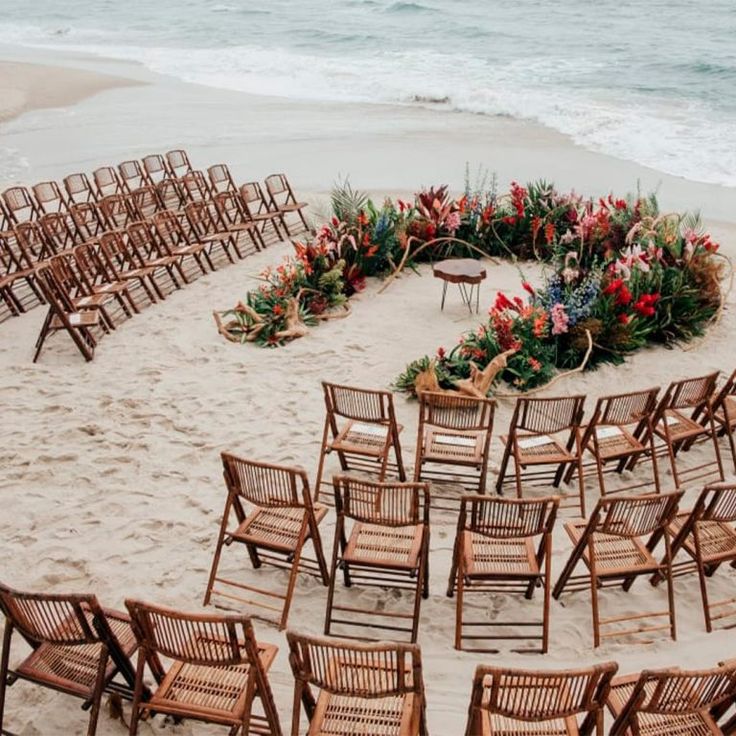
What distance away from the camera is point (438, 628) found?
Answer: 16.4ft

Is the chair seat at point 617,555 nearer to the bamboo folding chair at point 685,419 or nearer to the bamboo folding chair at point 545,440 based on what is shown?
the bamboo folding chair at point 545,440

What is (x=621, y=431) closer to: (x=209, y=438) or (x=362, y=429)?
(x=362, y=429)

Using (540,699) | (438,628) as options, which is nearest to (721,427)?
(438,628)

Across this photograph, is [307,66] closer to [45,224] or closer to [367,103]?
[367,103]

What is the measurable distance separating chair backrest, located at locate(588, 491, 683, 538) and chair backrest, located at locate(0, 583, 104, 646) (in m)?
2.95

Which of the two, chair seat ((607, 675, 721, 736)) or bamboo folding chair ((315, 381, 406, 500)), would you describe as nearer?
chair seat ((607, 675, 721, 736))

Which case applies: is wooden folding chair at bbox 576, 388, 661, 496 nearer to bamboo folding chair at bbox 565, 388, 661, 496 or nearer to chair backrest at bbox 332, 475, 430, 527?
bamboo folding chair at bbox 565, 388, 661, 496

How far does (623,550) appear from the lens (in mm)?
5082

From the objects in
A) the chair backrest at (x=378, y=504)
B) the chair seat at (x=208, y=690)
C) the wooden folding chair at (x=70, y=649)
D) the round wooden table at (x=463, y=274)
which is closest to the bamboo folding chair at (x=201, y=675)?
the chair seat at (x=208, y=690)

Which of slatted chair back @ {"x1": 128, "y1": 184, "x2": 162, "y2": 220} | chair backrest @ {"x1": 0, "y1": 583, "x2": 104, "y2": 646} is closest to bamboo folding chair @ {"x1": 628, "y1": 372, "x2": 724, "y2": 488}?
chair backrest @ {"x1": 0, "y1": 583, "x2": 104, "y2": 646}

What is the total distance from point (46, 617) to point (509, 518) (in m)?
2.67

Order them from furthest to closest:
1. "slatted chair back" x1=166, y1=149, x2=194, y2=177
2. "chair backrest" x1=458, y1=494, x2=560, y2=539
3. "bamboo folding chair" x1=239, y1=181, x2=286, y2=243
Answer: "slatted chair back" x1=166, y1=149, x2=194, y2=177 < "bamboo folding chair" x1=239, y1=181, x2=286, y2=243 < "chair backrest" x1=458, y1=494, x2=560, y2=539

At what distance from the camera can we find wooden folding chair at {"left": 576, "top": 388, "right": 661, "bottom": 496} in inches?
240

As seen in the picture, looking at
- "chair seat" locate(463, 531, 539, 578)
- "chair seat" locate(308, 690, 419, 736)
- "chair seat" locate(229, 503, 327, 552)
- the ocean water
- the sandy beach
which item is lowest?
the sandy beach
